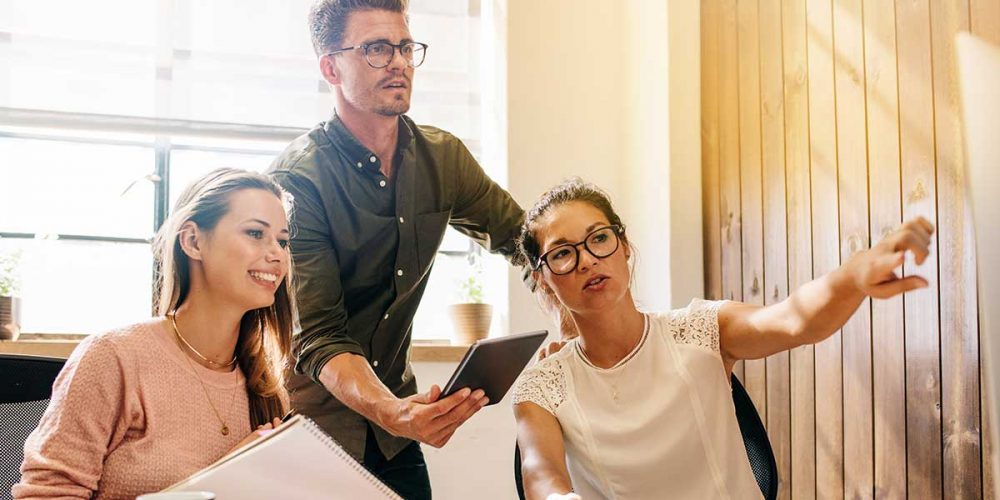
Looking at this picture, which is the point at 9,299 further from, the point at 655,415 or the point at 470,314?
the point at 655,415

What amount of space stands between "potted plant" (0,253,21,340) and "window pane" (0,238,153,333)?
0.12 ft

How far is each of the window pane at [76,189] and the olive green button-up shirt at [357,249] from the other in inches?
56.5

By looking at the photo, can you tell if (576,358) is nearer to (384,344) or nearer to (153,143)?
(384,344)

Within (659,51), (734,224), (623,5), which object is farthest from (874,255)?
(623,5)

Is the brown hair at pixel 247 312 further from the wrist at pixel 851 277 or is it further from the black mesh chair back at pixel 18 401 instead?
the wrist at pixel 851 277

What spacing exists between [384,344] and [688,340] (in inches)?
26.8

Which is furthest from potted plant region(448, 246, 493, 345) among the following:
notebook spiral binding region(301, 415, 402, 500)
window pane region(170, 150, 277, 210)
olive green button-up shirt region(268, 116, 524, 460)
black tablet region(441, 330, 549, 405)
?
notebook spiral binding region(301, 415, 402, 500)

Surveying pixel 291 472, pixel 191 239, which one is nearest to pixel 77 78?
pixel 191 239

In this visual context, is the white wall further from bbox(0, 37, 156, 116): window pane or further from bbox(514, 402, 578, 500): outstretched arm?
bbox(514, 402, 578, 500): outstretched arm

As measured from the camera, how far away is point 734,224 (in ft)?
9.16

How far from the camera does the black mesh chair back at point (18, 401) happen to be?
1446mm

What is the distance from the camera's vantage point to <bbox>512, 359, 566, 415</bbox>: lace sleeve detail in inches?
65.6

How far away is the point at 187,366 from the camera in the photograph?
1438mm

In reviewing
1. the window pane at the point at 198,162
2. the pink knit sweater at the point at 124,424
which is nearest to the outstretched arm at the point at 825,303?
the pink knit sweater at the point at 124,424
